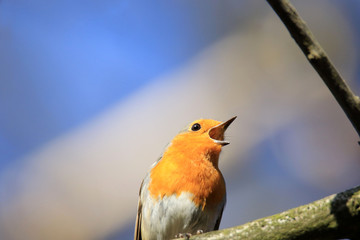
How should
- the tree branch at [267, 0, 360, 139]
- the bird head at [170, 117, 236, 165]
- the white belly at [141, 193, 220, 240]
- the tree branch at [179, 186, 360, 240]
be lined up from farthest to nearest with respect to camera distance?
the bird head at [170, 117, 236, 165]
the white belly at [141, 193, 220, 240]
the tree branch at [179, 186, 360, 240]
the tree branch at [267, 0, 360, 139]

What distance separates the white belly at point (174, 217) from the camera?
14.6 feet

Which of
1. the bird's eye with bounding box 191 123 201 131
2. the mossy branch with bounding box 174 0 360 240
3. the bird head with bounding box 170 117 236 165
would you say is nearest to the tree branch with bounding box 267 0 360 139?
the mossy branch with bounding box 174 0 360 240

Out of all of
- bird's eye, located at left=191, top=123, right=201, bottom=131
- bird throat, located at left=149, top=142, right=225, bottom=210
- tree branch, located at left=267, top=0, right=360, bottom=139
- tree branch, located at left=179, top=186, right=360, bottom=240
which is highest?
tree branch, located at left=267, top=0, right=360, bottom=139

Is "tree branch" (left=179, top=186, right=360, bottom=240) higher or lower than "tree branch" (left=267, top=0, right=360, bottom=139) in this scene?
lower

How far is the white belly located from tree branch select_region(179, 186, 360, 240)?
4.73 feet

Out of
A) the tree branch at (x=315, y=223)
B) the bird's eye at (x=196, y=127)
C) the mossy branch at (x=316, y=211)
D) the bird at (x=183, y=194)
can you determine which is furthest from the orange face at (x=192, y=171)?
the tree branch at (x=315, y=223)

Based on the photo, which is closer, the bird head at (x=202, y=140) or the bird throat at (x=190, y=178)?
the bird throat at (x=190, y=178)

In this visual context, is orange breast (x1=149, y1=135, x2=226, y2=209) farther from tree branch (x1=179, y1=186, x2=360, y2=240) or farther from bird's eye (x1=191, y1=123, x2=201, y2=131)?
tree branch (x1=179, y1=186, x2=360, y2=240)

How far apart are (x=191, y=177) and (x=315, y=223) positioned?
186 cm

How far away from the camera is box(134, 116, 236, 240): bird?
4480 mm

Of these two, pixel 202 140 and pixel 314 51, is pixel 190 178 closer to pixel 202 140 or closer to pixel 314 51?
pixel 202 140

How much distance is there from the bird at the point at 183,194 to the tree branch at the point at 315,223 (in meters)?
1.46

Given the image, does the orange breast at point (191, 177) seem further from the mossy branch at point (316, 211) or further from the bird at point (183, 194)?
the mossy branch at point (316, 211)

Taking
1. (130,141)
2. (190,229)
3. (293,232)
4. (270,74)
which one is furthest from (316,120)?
(293,232)
